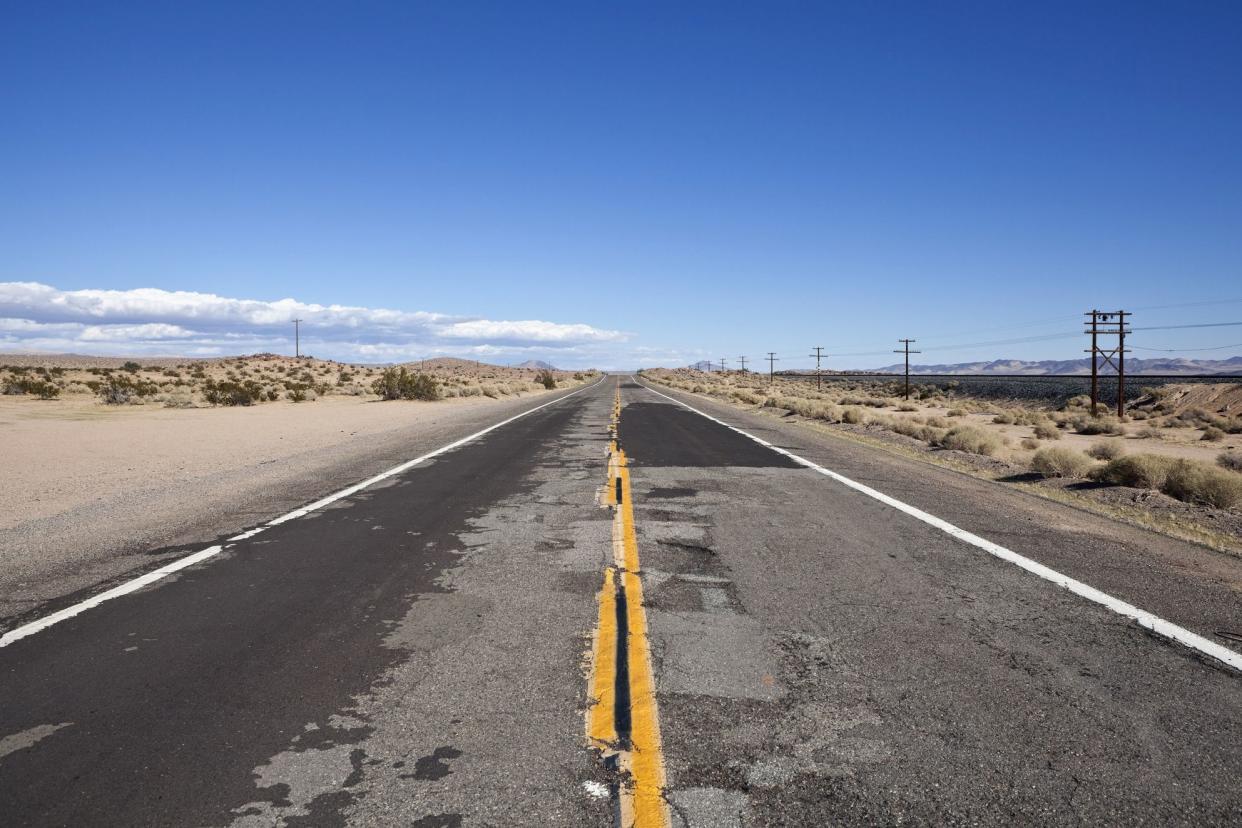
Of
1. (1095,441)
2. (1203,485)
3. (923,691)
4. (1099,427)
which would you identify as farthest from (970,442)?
(1099,427)

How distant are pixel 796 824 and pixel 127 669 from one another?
12.5ft

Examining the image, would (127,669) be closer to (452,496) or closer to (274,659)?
(274,659)

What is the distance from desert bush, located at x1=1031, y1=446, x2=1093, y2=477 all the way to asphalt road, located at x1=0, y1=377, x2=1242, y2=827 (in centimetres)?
631

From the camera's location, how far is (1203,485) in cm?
1082

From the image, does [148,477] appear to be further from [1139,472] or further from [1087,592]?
[1139,472]

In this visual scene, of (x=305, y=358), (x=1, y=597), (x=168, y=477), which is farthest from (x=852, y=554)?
(x=305, y=358)

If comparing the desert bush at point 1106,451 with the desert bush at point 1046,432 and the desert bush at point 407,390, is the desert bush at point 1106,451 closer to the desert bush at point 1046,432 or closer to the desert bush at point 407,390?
the desert bush at point 1046,432

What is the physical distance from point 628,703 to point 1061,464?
12656mm

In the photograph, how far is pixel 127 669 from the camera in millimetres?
4316

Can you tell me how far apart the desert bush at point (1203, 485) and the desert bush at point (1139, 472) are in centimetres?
13

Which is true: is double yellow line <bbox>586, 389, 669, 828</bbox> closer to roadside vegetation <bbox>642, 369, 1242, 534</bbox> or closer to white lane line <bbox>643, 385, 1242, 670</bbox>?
white lane line <bbox>643, 385, 1242, 670</bbox>

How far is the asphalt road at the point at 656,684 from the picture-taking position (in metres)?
3.03

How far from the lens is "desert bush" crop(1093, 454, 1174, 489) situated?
11836 millimetres

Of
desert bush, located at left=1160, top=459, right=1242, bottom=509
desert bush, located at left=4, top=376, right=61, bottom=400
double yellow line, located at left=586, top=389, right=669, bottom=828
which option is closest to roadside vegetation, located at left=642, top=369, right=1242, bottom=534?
desert bush, located at left=1160, top=459, right=1242, bottom=509
